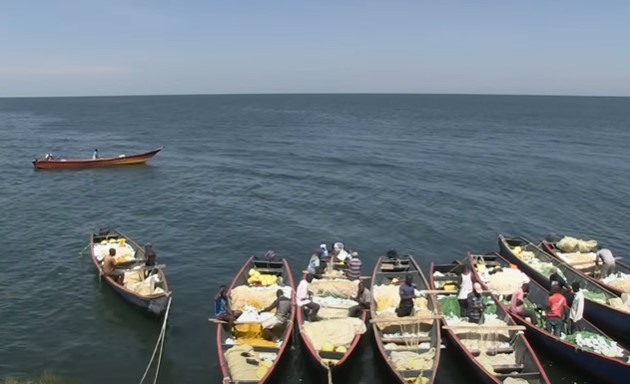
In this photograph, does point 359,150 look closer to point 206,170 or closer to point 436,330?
point 206,170

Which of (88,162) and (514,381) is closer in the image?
(514,381)

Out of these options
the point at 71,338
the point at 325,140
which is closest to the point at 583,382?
the point at 71,338

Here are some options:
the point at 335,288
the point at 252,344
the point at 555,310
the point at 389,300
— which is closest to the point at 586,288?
the point at 555,310

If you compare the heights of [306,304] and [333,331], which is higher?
[306,304]

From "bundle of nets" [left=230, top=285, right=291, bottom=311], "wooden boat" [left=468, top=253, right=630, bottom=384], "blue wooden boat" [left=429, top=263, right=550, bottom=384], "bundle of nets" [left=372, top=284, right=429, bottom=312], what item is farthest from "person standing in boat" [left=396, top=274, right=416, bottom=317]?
"bundle of nets" [left=230, top=285, right=291, bottom=311]

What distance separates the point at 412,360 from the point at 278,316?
5.58 meters

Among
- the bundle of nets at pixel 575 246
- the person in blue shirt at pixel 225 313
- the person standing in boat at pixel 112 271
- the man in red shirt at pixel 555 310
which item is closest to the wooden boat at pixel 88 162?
the person standing in boat at pixel 112 271

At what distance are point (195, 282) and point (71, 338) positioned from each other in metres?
7.37

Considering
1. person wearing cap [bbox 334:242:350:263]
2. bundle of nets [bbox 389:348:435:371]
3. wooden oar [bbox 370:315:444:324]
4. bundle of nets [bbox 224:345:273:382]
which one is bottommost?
bundle of nets [bbox 389:348:435:371]

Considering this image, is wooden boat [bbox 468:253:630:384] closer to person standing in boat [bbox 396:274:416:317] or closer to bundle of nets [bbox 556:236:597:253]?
person standing in boat [bbox 396:274:416:317]

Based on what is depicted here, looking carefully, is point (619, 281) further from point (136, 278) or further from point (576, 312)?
point (136, 278)

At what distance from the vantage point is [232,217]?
41.0m

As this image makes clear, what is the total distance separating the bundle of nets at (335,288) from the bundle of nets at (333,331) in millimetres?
3417

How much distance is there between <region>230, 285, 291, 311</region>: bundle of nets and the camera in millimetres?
21870
